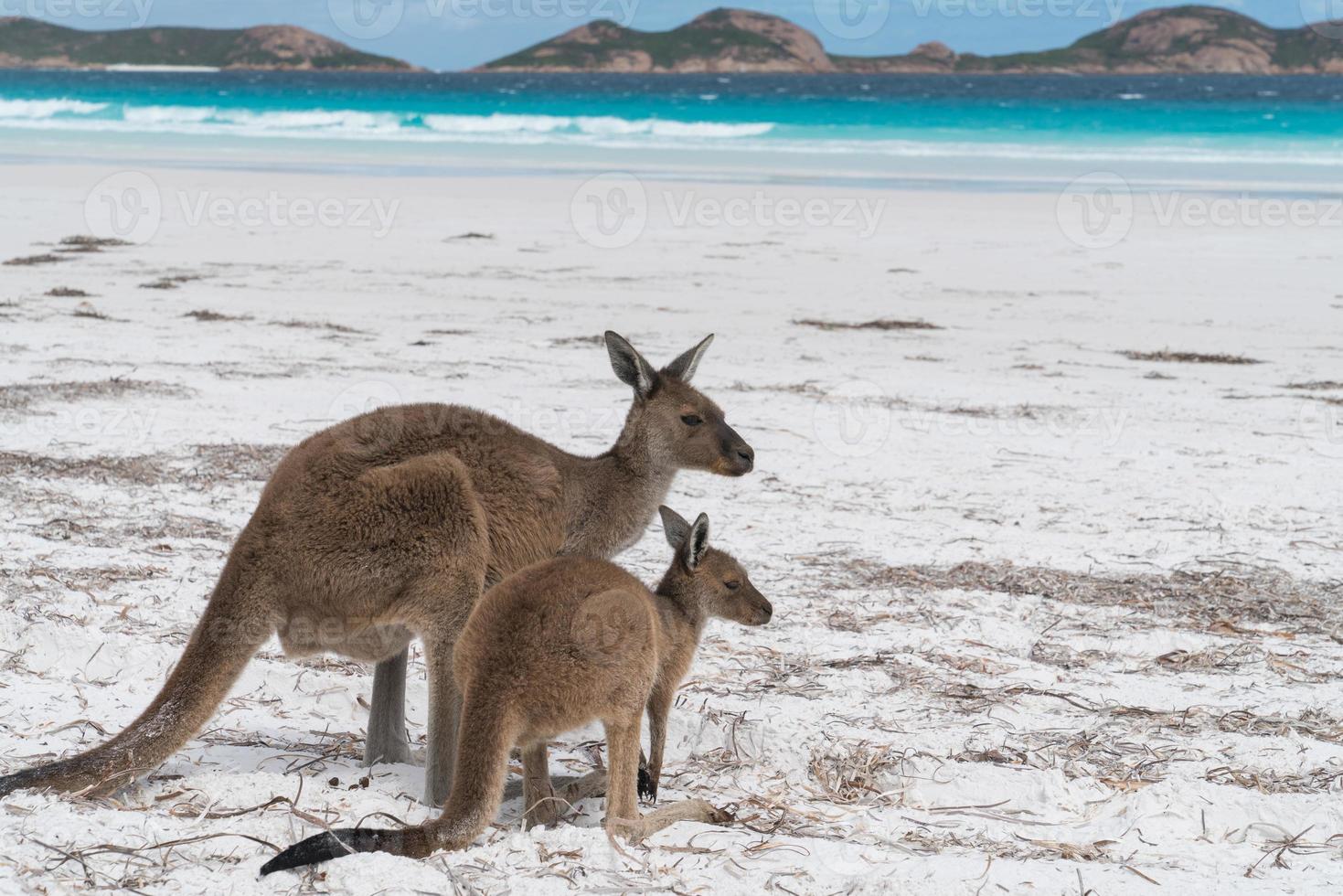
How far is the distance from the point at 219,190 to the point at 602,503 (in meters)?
18.6

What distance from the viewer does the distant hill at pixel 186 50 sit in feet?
303

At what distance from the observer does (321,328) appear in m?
9.89

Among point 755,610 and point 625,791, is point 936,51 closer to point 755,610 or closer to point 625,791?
point 755,610

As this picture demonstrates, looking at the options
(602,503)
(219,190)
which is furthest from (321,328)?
(219,190)

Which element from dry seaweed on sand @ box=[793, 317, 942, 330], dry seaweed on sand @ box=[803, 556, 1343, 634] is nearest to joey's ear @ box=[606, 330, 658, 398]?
dry seaweed on sand @ box=[803, 556, 1343, 634]

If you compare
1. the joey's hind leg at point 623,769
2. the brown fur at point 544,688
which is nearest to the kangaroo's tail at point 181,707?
the brown fur at point 544,688

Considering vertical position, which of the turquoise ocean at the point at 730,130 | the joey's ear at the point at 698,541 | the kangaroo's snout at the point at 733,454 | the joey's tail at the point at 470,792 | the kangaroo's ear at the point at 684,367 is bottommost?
the joey's tail at the point at 470,792

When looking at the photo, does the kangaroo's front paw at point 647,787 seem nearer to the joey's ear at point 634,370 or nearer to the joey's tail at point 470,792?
the joey's tail at point 470,792

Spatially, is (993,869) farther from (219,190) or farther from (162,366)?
(219,190)

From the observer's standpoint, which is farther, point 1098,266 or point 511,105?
point 511,105

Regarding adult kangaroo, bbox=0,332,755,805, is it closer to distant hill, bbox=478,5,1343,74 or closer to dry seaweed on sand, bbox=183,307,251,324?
dry seaweed on sand, bbox=183,307,251,324

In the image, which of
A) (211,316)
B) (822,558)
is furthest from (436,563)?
(211,316)

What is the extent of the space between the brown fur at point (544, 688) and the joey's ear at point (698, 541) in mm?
492

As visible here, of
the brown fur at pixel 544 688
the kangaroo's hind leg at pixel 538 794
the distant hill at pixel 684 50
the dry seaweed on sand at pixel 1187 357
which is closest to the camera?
the brown fur at pixel 544 688
